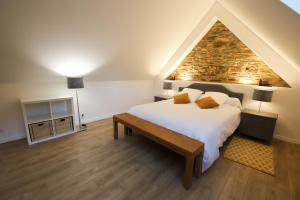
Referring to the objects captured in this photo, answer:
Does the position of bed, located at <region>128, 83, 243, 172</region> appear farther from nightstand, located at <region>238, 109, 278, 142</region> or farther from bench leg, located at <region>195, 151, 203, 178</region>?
nightstand, located at <region>238, 109, 278, 142</region>

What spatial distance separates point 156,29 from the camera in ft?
10.6

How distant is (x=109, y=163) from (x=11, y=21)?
2.26m

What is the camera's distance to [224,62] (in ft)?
12.7

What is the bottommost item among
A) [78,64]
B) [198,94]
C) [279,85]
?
[198,94]

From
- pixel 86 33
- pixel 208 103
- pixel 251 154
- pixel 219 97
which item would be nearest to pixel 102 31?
pixel 86 33

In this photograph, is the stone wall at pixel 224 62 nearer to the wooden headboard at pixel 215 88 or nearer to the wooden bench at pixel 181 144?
the wooden headboard at pixel 215 88

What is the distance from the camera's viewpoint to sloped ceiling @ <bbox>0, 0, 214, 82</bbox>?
6.40 ft

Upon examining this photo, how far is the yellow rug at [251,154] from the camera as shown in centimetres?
228

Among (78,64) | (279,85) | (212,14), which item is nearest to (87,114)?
(78,64)

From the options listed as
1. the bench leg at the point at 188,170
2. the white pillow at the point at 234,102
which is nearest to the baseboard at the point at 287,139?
the white pillow at the point at 234,102

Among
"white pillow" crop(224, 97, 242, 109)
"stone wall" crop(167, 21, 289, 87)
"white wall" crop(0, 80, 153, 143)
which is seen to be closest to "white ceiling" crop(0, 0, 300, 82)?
"white wall" crop(0, 80, 153, 143)

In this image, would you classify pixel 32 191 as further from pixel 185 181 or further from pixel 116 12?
pixel 116 12

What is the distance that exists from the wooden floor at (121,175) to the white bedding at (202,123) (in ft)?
1.25

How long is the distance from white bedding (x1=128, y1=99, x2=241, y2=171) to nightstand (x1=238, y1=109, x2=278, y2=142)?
0.67ft
